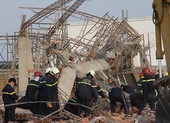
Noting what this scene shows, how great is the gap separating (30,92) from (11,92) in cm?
100

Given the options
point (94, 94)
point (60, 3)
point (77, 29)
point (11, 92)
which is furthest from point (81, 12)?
point (77, 29)

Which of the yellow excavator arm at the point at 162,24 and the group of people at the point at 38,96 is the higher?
the yellow excavator arm at the point at 162,24

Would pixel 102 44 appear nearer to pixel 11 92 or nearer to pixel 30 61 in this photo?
pixel 30 61

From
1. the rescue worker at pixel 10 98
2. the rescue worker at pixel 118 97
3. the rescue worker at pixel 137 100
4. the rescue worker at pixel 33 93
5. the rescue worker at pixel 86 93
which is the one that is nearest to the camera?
the rescue worker at pixel 10 98

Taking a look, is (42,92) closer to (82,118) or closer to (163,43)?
(82,118)

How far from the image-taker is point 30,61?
19.7 m

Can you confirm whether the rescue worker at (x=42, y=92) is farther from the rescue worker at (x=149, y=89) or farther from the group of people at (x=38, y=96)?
the rescue worker at (x=149, y=89)

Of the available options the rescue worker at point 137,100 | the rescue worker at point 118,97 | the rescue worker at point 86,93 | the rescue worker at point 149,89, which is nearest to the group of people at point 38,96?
the rescue worker at point 86,93

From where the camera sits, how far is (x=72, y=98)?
14406 millimetres

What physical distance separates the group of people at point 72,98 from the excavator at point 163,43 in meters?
5.13

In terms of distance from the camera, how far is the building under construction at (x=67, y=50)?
19.6 m

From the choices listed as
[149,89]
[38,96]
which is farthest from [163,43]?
[149,89]

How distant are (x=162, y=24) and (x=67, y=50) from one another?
48.5 feet

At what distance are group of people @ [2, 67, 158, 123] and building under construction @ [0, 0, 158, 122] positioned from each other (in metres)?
2.10
